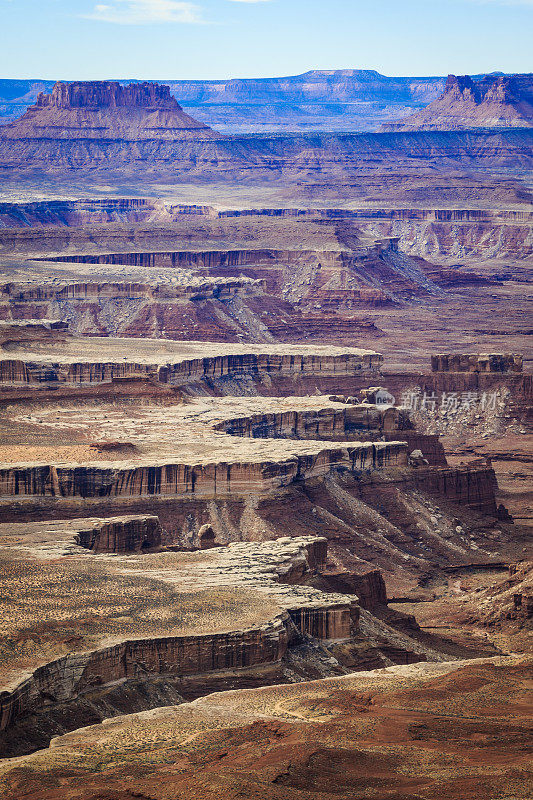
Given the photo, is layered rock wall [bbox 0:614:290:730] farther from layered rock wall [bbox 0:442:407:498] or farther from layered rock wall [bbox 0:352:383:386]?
layered rock wall [bbox 0:352:383:386]

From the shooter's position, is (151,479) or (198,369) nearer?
(151,479)

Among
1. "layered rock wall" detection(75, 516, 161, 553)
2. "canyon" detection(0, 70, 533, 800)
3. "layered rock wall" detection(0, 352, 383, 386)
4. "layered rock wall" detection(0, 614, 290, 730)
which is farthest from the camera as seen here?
"layered rock wall" detection(0, 352, 383, 386)

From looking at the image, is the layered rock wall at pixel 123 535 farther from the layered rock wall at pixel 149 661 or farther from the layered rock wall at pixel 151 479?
the layered rock wall at pixel 149 661

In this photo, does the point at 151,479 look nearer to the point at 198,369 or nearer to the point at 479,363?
the point at 198,369

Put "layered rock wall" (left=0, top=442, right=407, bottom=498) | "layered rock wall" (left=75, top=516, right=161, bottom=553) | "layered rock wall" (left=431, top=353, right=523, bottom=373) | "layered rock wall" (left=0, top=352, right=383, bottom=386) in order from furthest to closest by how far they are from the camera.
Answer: "layered rock wall" (left=431, top=353, right=523, bottom=373), "layered rock wall" (left=0, top=352, right=383, bottom=386), "layered rock wall" (left=0, top=442, right=407, bottom=498), "layered rock wall" (left=75, top=516, right=161, bottom=553)

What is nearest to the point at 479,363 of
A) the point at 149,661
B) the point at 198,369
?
the point at 198,369

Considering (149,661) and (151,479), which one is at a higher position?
(151,479)

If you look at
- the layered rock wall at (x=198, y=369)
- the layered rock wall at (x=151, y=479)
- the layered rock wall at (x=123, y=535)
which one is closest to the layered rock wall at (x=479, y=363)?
the layered rock wall at (x=198, y=369)

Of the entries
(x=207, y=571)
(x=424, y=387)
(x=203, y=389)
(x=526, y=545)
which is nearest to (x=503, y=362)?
(x=424, y=387)

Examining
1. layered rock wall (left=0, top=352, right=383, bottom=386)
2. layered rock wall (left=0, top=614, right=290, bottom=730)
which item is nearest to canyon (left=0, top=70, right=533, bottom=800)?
layered rock wall (left=0, top=614, right=290, bottom=730)

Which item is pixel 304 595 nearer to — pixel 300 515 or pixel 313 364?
pixel 300 515

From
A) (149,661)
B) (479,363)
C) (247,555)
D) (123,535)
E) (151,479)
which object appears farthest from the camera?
(479,363)
